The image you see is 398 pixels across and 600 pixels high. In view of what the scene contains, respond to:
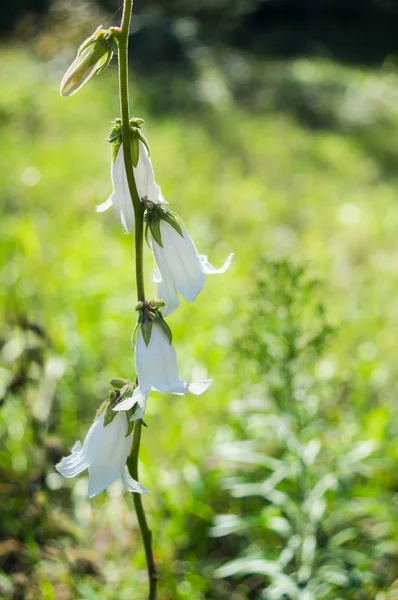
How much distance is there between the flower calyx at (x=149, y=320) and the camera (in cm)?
105

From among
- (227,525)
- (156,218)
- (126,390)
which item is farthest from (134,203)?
(227,525)

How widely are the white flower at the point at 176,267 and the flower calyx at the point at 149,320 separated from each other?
0.05 m

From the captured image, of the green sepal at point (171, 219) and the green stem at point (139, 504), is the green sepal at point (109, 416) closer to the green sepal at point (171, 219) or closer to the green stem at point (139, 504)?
the green stem at point (139, 504)

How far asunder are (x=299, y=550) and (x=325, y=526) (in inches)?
4.7

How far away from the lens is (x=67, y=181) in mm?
4547

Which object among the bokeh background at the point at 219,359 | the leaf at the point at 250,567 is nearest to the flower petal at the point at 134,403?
the bokeh background at the point at 219,359

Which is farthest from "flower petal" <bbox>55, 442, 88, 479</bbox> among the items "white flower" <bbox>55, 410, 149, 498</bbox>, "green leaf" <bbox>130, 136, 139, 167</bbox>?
"green leaf" <bbox>130, 136, 139, 167</bbox>

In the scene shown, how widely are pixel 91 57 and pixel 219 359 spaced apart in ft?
5.49

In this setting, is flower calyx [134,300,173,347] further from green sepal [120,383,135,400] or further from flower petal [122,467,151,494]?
flower petal [122,467,151,494]

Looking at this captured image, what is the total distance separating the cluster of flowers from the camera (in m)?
1.03

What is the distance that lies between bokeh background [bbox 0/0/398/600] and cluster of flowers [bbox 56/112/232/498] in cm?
31

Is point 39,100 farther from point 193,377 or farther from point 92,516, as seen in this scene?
point 92,516

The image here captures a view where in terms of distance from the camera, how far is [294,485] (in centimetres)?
191

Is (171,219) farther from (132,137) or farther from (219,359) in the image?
(219,359)
